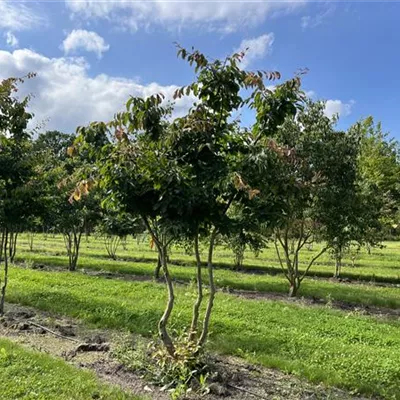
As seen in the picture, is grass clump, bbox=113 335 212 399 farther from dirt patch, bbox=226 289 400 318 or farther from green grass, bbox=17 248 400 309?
green grass, bbox=17 248 400 309

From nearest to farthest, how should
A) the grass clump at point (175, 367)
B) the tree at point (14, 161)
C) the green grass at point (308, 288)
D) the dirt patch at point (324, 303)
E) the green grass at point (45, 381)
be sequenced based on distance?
the green grass at point (45, 381) < the grass clump at point (175, 367) < the tree at point (14, 161) < the dirt patch at point (324, 303) < the green grass at point (308, 288)

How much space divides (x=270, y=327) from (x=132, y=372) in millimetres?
3504

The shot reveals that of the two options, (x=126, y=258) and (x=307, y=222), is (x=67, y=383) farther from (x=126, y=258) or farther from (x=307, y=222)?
(x=126, y=258)

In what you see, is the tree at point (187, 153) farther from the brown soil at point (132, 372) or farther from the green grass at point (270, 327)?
the green grass at point (270, 327)

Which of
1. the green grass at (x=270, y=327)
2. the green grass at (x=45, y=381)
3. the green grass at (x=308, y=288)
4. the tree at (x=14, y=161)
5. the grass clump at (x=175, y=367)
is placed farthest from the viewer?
the green grass at (x=308, y=288)

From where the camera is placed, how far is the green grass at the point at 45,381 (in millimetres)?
4422

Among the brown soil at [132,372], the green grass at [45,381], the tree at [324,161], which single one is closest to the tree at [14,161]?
the brown soil at [132,372]

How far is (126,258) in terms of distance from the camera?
72.7ft

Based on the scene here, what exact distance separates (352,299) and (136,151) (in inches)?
370

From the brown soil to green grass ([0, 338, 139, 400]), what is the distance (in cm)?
27

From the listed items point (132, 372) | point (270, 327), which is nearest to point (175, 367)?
point (132, 372)

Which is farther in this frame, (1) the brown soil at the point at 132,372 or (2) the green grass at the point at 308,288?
(2) the green grass at the point at 308,288

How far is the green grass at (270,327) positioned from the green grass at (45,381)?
7.14ft

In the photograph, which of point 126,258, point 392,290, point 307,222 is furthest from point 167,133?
point 126,258
